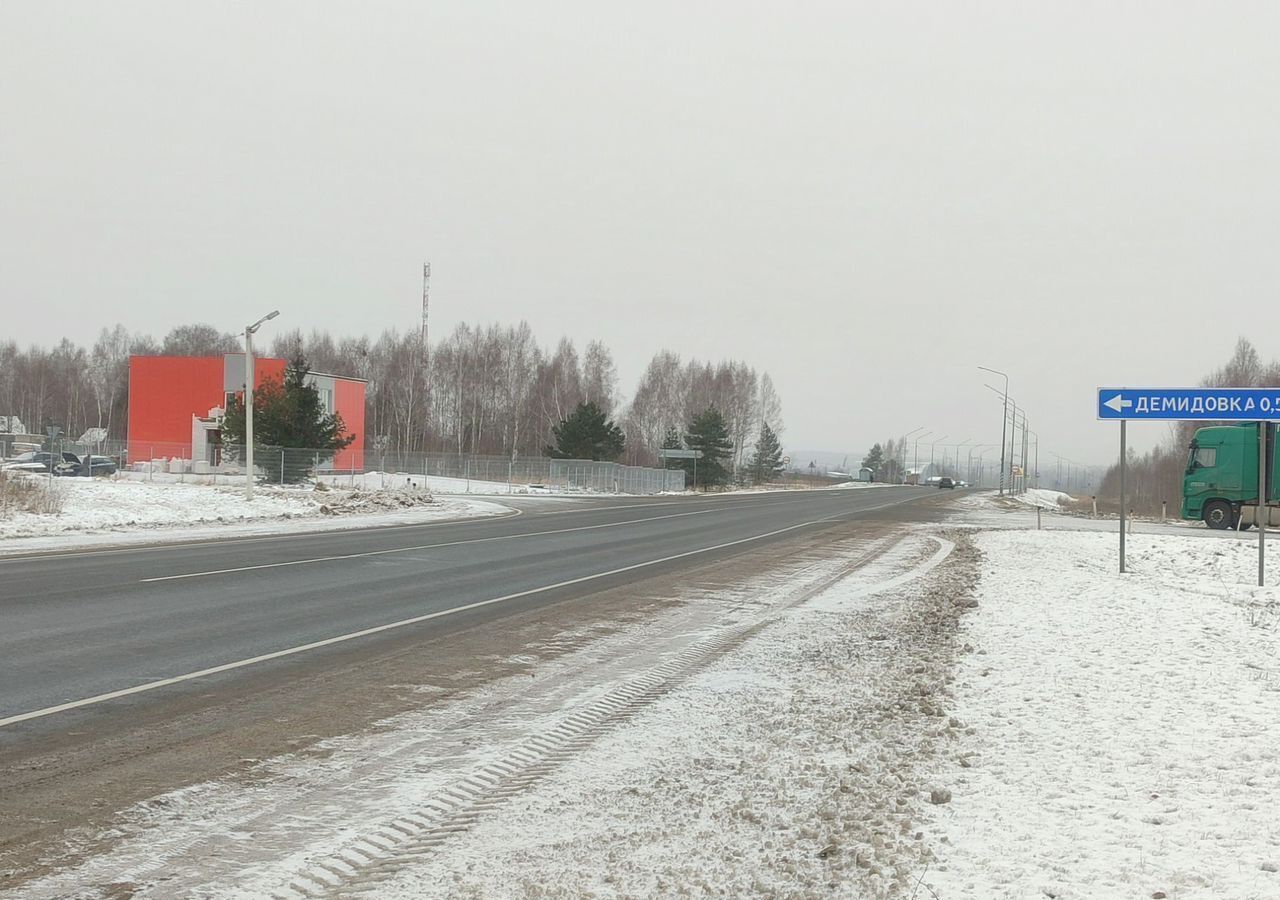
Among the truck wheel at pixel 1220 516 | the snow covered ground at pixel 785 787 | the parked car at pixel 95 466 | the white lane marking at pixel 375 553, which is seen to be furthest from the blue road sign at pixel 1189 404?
the parked car at pixel 95 466

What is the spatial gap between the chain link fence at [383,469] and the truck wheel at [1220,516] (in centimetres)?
3227

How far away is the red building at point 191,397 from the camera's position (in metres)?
64.9

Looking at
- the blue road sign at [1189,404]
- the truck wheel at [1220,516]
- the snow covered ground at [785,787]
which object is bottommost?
the snow covered ground at [785,787]

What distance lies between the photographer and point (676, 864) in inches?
170

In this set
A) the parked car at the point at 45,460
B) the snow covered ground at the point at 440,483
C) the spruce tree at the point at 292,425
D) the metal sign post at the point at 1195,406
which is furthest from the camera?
the snow covered ground at the point at 440,483

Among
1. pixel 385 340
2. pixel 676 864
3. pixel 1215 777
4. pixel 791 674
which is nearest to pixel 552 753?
pixel 676 864

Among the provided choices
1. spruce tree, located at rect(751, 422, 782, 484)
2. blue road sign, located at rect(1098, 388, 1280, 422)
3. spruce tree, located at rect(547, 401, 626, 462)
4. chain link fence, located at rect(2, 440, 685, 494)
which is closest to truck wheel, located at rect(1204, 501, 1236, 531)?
blue road sign, located at rect(1098, 388, 1280, 422)

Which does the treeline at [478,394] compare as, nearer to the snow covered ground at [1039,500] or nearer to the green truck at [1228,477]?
the snow covered ground at [1039,500]

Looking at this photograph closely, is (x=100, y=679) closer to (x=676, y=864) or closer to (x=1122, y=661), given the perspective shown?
(x=676, y=864)

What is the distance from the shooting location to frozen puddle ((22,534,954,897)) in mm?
4176

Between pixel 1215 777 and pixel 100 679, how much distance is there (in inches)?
304

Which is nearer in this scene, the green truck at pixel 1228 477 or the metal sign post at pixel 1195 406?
the metal sign post at pixel 1195 406

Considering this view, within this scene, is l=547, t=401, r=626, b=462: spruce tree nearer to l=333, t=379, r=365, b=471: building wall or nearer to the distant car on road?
l=333, t=379, r=365, b=471: building wall

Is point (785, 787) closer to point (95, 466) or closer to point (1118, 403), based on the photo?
point (1118, 403)
